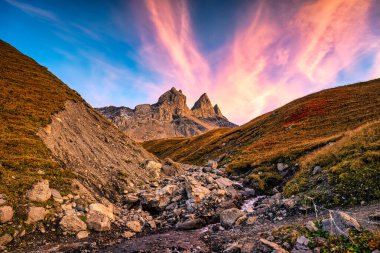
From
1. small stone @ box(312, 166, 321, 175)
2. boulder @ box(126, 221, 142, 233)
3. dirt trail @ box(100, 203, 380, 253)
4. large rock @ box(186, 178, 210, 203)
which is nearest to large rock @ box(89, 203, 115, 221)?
boulder @ box(126, 221, 142, 233)

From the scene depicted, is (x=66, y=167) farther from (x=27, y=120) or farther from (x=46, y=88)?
(x=46, y=88)

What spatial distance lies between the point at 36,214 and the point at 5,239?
2.38 m

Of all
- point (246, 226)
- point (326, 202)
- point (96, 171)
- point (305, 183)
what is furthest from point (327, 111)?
point (96, 171)

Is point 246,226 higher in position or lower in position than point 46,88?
lower

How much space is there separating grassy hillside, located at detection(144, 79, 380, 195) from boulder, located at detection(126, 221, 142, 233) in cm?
1769

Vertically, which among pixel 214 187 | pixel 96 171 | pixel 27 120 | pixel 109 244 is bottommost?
pixel 109 244

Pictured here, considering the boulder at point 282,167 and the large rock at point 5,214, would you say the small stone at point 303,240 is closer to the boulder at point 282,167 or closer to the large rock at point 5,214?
the large rock at point 5,214

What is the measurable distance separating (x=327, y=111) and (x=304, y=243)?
56017 millimetres

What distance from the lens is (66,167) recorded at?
24875 mm

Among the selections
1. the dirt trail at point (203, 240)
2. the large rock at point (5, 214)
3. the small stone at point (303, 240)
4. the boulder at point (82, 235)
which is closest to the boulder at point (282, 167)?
the dirt trail at point (203, 240)

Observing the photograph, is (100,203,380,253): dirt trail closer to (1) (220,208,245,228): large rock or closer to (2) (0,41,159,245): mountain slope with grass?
(1) (220,208,245,228): large rock

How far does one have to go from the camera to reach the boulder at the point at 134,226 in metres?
19.1

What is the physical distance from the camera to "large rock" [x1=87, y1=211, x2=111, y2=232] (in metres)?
17.9

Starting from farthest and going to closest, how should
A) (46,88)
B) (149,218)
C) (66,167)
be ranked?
(46,88) → (66,167) → (149,218)
